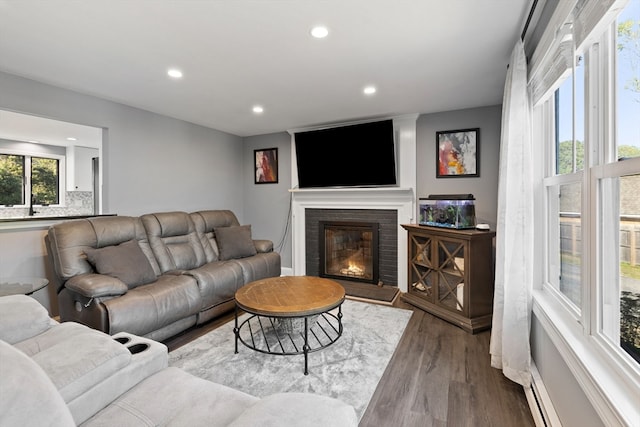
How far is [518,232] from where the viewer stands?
2.00 m

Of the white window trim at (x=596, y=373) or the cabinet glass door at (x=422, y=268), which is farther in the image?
the cabinet glass door at (x=422, y=268)

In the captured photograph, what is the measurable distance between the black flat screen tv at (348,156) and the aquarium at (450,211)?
74cm

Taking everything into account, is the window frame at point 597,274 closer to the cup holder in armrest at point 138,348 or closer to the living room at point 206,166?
the living room at point 206,166

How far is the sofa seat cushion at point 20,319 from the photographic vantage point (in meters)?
1.37

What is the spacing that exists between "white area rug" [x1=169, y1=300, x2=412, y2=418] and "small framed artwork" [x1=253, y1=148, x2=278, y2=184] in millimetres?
2761

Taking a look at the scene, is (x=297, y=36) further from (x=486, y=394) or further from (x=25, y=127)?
(x=25, y=127)

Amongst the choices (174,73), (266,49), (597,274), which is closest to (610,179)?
(597,274)

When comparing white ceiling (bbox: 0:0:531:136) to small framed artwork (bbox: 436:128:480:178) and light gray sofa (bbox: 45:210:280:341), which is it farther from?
light gray sofa (bbox: 45:210:280:341)

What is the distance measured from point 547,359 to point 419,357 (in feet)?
2.93

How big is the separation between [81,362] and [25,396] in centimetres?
47

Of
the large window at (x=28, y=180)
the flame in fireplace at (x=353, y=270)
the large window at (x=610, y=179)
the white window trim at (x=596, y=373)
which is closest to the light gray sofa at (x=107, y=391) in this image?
the white window trim at (x=596, y=373)

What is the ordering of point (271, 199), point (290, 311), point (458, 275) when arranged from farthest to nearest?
point (271, 199) → point (458, 275) → point (290, 311)

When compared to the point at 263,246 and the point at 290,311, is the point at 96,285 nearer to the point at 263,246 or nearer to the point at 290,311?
the point at 290,311

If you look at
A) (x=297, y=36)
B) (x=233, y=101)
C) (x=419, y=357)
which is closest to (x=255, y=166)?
(x=233, y=101)
